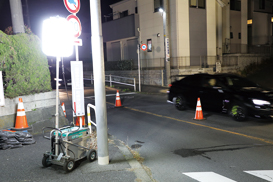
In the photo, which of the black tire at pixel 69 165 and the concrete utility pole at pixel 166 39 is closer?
the black tire at pixel 69 165

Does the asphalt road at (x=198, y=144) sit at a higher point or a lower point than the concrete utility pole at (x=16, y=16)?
lower

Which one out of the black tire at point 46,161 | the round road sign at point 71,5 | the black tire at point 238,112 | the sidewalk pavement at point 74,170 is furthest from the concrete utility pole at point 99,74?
the black tire at point 238,112

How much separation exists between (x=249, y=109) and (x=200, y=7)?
17.0 m

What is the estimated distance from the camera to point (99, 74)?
16.8 ft

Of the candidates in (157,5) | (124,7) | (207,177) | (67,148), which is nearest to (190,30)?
(157,5)

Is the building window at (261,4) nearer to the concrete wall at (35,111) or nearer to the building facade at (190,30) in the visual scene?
the building facade at (190,30)

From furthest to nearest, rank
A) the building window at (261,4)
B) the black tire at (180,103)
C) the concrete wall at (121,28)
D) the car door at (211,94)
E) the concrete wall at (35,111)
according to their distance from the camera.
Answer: the building window at (261,4) → the concrete wall at (121,28) → the black tire at (180,103) → the car door at (211,94) → the concrete wall at (35,111)

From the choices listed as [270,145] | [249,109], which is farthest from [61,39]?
[249,109]

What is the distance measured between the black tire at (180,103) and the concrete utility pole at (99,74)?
700 centimetres

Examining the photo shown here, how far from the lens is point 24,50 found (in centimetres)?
800

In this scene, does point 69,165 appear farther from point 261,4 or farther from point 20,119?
point 261,4

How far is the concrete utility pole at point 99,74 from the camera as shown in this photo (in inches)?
200

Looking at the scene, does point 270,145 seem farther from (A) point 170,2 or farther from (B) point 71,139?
(A) point 170,2

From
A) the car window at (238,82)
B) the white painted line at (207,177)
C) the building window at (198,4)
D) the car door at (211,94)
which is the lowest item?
the white painted line at (207,177)
